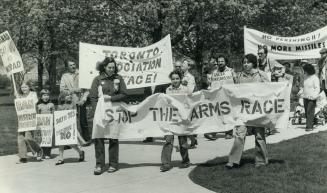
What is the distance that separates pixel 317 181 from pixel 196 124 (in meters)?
2.50

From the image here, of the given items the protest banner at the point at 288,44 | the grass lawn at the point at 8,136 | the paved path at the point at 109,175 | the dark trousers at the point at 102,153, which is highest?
the protest banner at the point at 288,44

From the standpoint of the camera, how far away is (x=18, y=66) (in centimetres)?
1216

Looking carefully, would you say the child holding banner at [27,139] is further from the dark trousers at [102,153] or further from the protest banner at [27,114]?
the dark trousers at [102,153]

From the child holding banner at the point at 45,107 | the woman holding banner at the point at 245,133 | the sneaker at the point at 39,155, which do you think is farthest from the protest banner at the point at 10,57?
the woman holding banner at the point at 245,133

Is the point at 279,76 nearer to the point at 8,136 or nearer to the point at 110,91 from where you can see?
the point at 110,91

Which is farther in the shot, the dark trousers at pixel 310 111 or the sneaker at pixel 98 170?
the dark trousers at pixel 310 111

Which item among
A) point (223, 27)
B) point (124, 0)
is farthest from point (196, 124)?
point (223, 27)

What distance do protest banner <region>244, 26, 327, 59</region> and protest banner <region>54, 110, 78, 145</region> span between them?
6.54m

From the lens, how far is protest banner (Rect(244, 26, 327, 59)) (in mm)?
16062

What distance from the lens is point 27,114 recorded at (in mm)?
11492

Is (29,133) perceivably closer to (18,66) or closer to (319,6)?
(18,66)

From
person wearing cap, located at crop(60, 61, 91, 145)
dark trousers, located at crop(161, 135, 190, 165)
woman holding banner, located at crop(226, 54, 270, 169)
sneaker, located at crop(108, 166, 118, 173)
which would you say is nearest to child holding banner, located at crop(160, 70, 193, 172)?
dark trousers, located at crop(161, 135, 190, 165)

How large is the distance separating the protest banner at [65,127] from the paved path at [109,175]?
43 cm

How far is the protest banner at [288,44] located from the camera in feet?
52.7
